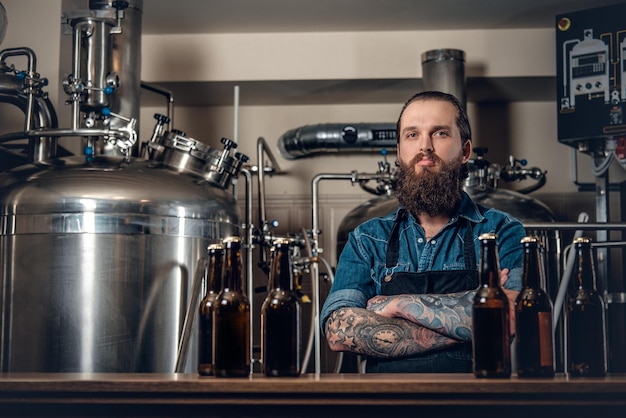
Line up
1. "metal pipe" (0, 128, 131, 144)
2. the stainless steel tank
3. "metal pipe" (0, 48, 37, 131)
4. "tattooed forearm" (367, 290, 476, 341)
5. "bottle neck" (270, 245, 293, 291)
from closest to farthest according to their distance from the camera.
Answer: "bottle neck" (270, 245, 293, 291)
"tattooed forearm" (367, 290, 476, 341)
the stainless steel tank
"metal pipe" (0, 128, 131, 144)
"metal pipe" (0, 48, 37, 131)

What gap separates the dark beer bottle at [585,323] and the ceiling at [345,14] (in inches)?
142

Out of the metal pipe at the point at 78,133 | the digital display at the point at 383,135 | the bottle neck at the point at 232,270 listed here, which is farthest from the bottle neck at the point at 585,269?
the digital display at the point at 383,135

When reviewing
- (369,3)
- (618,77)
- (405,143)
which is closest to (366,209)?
(369,3)

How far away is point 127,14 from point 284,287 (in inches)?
120

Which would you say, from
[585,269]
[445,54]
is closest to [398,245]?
[585,269]

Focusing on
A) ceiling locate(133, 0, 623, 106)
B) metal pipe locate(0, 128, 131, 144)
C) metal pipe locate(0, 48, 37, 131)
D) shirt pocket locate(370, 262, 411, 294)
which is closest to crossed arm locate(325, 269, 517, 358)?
shirt pocket locate(370, 262, 411, 294)

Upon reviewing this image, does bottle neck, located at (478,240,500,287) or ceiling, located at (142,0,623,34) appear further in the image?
ceiling, located at (142,0,623,34)

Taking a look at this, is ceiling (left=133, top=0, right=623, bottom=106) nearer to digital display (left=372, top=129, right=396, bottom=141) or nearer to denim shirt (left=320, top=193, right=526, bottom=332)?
digital display (left=372, top=129, right=396, bottom=141)

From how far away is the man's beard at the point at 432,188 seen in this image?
2.27m

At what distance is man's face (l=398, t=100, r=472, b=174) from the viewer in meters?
2.31

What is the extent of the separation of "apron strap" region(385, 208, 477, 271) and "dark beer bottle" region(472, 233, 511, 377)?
2.19 ft

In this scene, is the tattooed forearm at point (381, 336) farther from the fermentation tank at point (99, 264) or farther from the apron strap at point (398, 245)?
the fermentation tank at point (99, 264)

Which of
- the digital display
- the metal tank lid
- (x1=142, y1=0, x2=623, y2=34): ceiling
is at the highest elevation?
(x1=142, y1=0, x2=623, y2=34): ceiling
